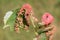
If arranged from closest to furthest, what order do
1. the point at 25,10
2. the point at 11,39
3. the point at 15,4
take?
1. the point at 25,10
2. the point at 11,39
3. the point at 15,4

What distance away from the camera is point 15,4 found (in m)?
4.68

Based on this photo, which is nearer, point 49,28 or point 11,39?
point 49,28

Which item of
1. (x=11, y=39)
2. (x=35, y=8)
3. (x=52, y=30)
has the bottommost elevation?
(x=52, y=30)

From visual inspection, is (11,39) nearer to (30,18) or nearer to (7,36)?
(7,36)

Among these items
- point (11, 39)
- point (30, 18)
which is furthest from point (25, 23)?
point (11, 39)

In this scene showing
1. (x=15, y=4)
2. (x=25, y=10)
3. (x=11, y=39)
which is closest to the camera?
(x=25, y=10)

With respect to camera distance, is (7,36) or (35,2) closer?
(7,36)

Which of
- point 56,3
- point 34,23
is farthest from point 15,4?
point 34,23

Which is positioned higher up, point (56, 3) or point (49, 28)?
point (56, 3)

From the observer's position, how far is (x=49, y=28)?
0.82 metres

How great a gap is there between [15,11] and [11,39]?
2.90m

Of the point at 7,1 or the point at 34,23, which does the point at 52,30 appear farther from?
the point at 7,1

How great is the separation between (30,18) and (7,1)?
3.94 meters

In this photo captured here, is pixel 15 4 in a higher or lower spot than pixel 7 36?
higher
